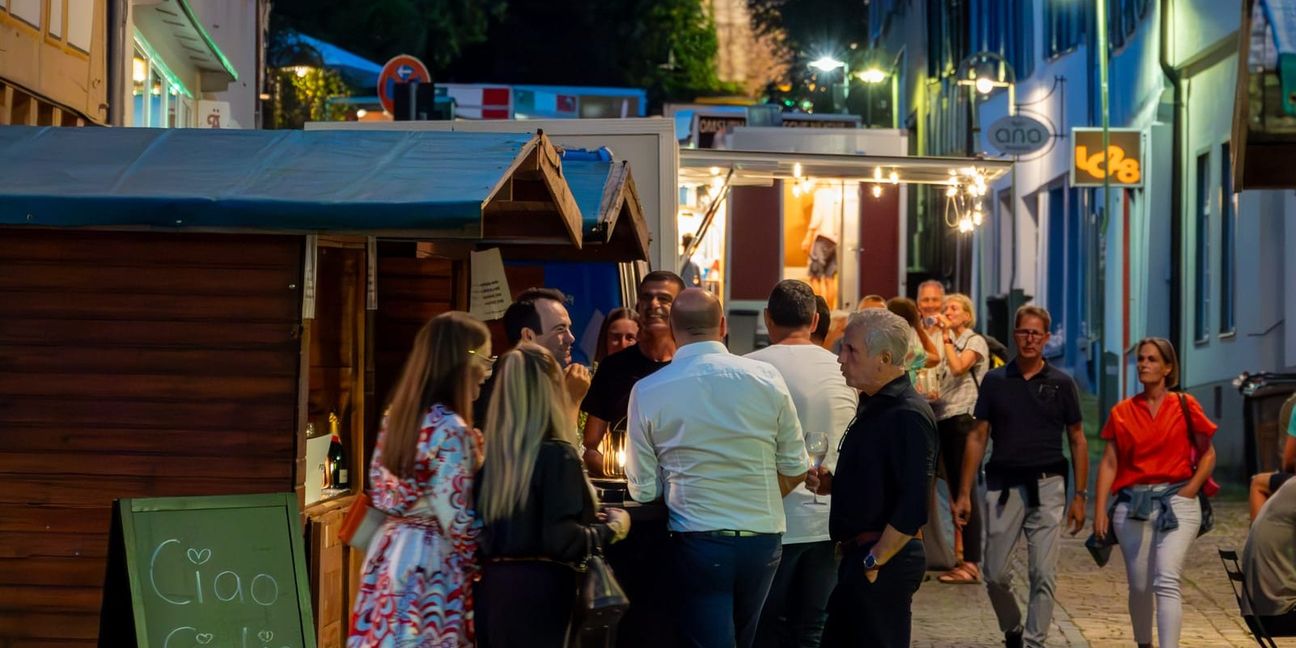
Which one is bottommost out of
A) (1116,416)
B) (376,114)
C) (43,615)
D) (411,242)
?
(43,615)

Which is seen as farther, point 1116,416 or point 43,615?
point 1116,416

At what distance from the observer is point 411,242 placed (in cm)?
1001

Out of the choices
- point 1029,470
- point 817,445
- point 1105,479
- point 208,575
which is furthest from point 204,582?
point 1105,479

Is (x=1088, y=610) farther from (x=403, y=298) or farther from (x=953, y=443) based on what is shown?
(x=403, y=298)

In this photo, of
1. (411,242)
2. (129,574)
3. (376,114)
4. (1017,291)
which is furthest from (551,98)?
(129,574)

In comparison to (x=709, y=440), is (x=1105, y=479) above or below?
below

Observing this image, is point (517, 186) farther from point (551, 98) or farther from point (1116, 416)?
point (551, 98)

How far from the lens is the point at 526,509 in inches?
250

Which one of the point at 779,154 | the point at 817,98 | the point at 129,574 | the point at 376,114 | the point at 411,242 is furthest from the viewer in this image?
the point at 817,98

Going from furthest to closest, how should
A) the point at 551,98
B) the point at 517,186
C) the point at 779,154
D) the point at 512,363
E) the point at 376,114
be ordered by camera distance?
1. the point at 551,98
2. the point at 376,114
3. the point at 779,154
4. the point at 517,186
5. the point at 512,363

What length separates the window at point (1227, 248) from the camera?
67.1 feet

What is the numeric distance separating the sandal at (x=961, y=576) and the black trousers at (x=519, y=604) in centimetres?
697

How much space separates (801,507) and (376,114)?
1183 inches

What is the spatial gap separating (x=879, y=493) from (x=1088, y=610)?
547 centimetres
